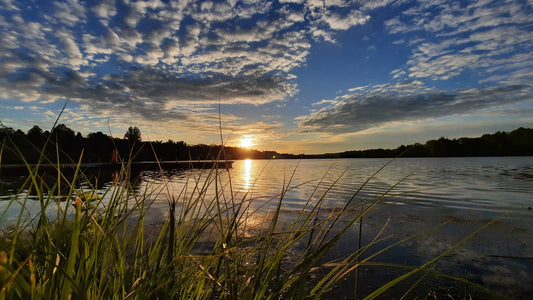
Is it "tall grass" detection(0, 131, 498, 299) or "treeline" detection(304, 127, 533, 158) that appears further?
"treeline" detection(304, 127, 533, 158)

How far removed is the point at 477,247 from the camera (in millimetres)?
4863

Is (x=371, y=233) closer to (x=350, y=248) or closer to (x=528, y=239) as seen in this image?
(x=350, y=248)

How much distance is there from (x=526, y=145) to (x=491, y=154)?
37.4 ft

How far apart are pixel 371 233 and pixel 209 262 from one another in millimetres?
5577

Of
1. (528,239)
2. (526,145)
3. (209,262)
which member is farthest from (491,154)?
(209,262)

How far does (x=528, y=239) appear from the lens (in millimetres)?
5164

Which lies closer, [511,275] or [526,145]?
[511,275]

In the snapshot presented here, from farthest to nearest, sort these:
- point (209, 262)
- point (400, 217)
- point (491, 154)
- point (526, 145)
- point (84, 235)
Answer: point (491, 154), point (526, 145), point (400, 217), point (84, 235), point (209, 262)

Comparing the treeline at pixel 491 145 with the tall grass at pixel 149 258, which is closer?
the tall grass at pixel 149 258

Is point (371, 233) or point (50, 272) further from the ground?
point (50, 272)

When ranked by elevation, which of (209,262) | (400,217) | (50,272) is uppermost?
(50,272)

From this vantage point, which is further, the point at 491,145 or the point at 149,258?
the point at 491,145

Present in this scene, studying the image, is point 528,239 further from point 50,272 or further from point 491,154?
point 491,154

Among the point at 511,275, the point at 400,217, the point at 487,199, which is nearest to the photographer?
the point at 511,275
